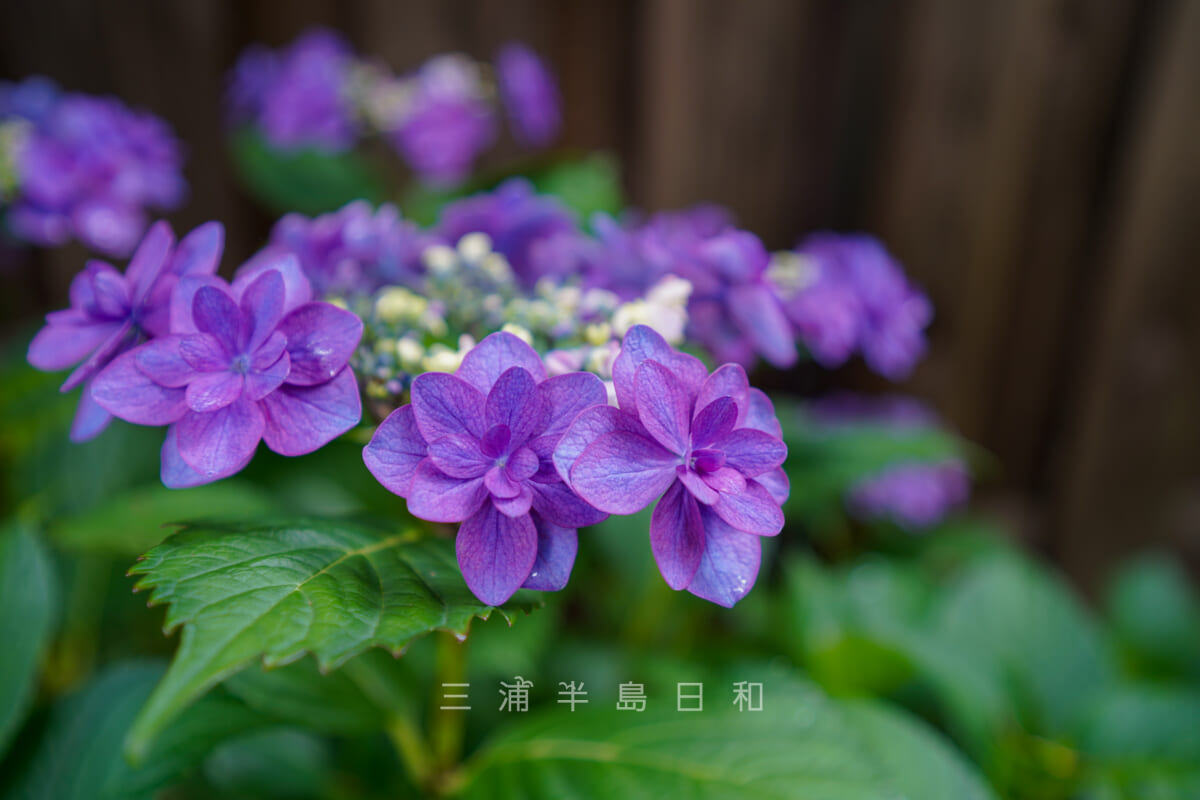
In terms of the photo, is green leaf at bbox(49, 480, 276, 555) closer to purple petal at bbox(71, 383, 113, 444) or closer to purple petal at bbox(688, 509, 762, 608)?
purple petal at bbox(71, 383, 113, 444)

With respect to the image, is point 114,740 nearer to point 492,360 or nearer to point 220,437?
point 220,437

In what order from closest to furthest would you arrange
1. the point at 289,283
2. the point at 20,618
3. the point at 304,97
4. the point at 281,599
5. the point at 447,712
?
the point at 281,599
the point at 289,283
the point at 20,618
the point at 447,712
the point at 304,97

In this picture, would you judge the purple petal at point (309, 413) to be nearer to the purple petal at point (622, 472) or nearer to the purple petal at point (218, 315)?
the purple petal at point (218, 315)

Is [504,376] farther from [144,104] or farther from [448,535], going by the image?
[144,104]

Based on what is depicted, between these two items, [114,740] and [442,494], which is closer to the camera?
[442,494]

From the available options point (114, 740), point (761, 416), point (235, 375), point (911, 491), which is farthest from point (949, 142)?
point (114, 740)

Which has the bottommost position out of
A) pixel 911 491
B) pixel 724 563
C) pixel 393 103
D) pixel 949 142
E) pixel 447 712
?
pixel 911 491

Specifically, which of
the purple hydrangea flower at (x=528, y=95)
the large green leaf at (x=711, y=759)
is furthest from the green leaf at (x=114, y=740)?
the purple hydrangea flower at (x=528, y=95)

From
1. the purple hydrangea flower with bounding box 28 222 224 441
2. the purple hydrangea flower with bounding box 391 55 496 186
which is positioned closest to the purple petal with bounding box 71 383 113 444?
the purple hydrangea flower with bounding box 28 222 224 441
